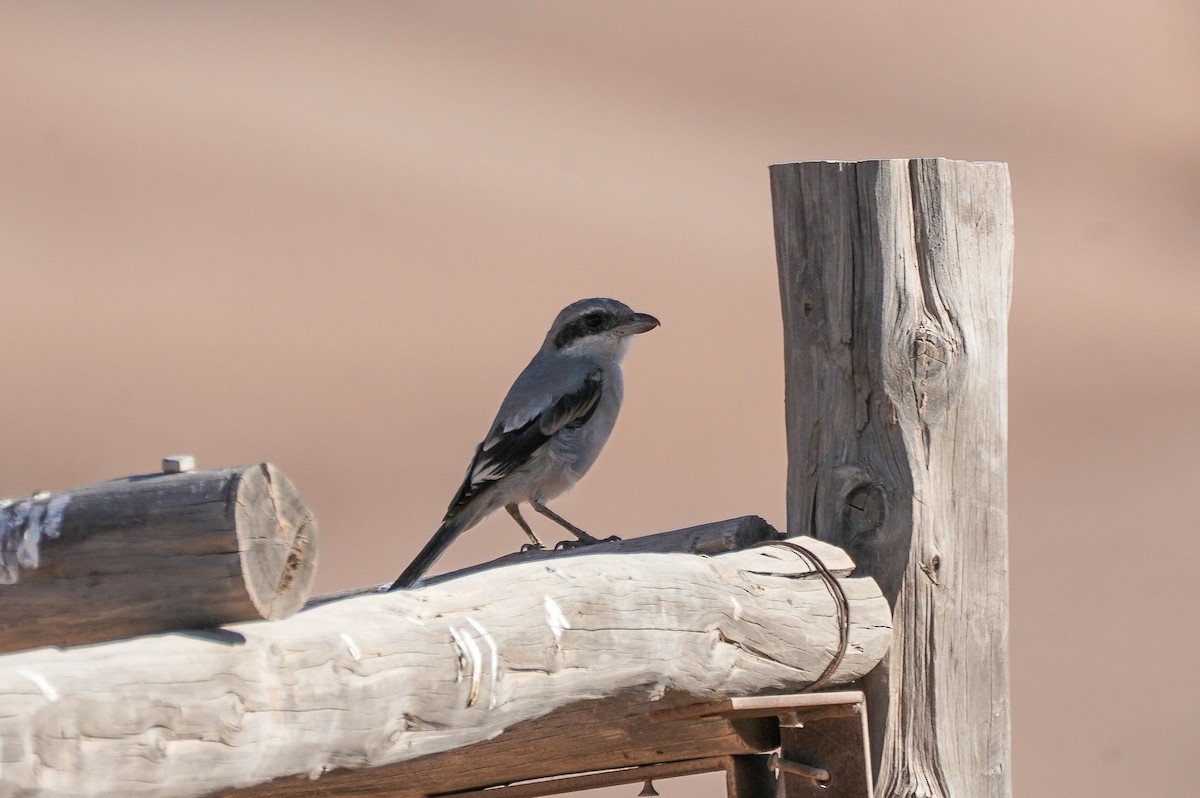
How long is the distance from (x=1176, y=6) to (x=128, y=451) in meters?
27.5

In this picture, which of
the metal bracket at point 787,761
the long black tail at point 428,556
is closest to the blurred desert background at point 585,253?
the long black tail at point 428,556

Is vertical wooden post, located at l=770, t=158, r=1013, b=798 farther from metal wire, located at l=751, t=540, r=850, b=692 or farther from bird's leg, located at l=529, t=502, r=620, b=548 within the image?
bird's leg, located at l=529, t=502, r=620, b=548

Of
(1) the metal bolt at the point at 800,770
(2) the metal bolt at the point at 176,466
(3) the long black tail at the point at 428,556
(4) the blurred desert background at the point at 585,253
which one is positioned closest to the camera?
(2) the metal bolt at the point at 176,466

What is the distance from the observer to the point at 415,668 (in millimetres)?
2537

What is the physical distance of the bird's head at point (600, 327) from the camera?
7.00 m

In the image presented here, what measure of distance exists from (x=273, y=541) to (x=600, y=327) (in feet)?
15.4

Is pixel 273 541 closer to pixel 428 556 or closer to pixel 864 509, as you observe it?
pixel 864 509

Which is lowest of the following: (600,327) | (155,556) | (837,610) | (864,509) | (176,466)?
(837,610)

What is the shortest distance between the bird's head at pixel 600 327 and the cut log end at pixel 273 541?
4566mm

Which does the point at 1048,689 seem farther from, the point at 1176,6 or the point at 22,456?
the point at 1176,6

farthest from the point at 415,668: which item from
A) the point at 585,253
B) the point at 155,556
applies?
the point at 585,253

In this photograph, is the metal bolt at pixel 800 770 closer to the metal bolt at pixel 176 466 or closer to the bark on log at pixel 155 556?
the bark on log at pixel 155 556

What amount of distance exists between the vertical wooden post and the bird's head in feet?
10.9

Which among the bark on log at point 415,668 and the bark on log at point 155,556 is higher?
the bark on log at point 155,556
